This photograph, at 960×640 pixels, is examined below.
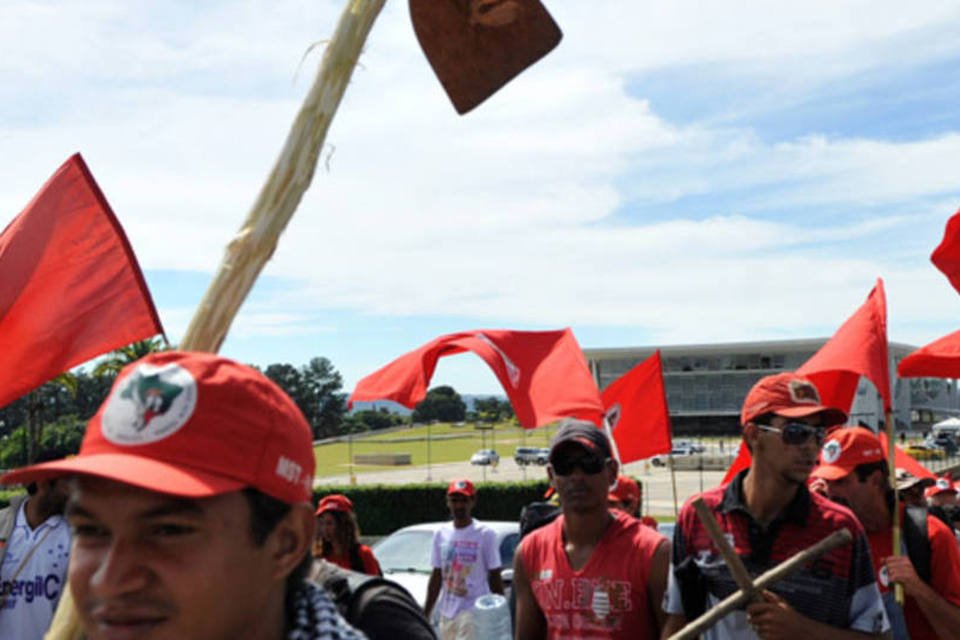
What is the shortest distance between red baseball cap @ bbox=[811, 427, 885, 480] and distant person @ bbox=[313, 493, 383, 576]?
2922 mm

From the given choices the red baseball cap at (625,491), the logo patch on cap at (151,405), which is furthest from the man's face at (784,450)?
the red baseball cap at (625,491)

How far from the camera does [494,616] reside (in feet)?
14.5

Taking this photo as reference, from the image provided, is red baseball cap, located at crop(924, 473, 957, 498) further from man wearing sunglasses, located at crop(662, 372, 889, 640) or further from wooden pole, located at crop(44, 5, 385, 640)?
wooden pole, located at crop(44, 5, 385, 640)

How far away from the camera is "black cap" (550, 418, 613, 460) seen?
163 inches

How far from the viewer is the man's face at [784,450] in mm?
3467

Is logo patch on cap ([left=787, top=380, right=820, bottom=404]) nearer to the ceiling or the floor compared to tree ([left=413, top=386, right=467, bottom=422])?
nearer to the floor

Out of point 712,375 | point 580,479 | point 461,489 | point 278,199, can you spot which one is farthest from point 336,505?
point 712,375

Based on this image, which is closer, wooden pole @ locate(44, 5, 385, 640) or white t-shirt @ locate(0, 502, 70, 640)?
wooden pole @ locate(44, 5, 385, 640)

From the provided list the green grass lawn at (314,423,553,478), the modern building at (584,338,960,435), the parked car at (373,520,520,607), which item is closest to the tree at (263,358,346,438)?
the green grass lawn at (314,423,553,478)

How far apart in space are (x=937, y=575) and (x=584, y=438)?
140cm

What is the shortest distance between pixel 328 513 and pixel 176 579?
5.19 metres

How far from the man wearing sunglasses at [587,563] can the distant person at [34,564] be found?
1.68 meters

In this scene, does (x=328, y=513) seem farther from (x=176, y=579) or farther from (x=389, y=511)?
(x=389, y=511)

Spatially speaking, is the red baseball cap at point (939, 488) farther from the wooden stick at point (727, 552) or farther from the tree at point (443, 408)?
the tree at point (443, 408)
